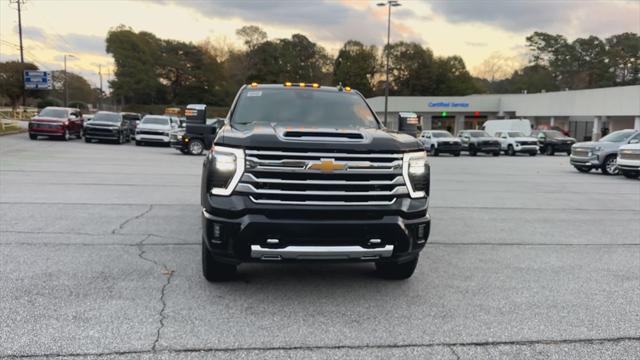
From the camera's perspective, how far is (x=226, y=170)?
4348 millimetres

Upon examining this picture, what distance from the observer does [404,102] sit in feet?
212

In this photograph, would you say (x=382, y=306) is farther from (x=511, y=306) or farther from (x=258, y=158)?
(x=258, y=158)

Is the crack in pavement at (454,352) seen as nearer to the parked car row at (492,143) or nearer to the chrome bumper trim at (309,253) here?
the chrome bumper trim at (309,253)

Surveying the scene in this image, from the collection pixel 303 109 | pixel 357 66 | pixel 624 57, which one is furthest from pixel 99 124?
pixel 624 57

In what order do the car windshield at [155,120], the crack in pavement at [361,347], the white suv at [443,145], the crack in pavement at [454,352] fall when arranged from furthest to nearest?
the white suv at [443,145] → the car windshield at [155,120] → the crack in pavement at [454,352] → the crack in pavement at [361,347]

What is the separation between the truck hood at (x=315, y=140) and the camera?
4328mm

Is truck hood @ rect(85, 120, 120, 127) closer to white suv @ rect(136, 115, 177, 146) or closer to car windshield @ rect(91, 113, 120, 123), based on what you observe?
car windshield @ rect(91, 113, 120, 123)

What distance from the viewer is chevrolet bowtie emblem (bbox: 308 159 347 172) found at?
4.32 m

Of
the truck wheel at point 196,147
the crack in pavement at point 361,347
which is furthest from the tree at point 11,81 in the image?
the crack in pavement at point 361,347

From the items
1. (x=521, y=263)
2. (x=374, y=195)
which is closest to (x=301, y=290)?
(x=374, y=195)

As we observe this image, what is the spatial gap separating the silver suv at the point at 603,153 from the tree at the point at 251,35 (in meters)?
93.9

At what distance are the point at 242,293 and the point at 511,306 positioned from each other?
8.34 ft

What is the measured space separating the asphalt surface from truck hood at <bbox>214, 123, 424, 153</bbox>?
1.45 metres

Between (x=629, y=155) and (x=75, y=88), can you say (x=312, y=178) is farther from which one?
(x=75, y=88)
